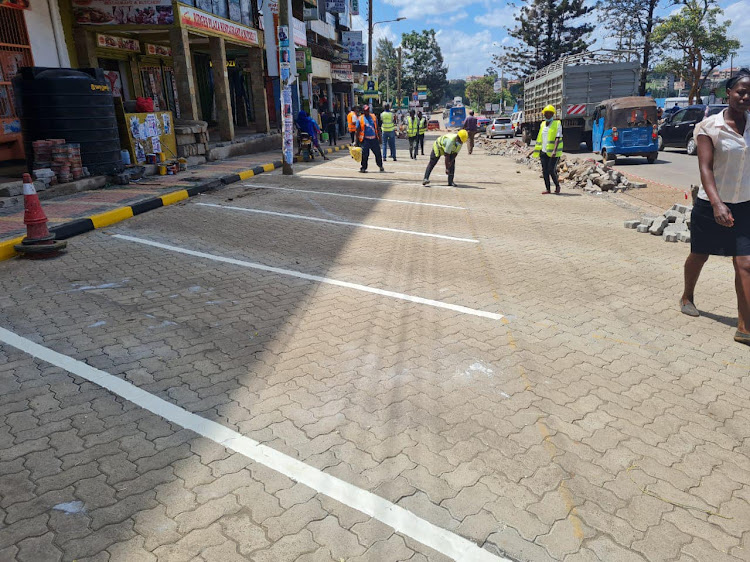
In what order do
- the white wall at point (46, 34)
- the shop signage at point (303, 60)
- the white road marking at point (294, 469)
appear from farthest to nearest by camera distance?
the shop signage at point (303, 60) < the white wall at point (46, 34) < the white road marking at point (294, 469)

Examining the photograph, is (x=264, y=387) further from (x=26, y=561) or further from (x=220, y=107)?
(x=220, y=107)

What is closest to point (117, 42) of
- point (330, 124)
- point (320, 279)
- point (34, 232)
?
point (330, 124)

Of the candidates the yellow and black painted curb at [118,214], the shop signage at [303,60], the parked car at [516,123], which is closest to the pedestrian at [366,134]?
the yellow and black painted curb at [118,214]

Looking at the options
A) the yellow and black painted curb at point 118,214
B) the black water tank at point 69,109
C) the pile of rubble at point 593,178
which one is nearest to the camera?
the yellow and black painted curb at point 118,214

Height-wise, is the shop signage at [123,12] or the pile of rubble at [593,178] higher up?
the shop signage at [123,12]

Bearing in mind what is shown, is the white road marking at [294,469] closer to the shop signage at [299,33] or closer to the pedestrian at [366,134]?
the pedestrian at [366,134]

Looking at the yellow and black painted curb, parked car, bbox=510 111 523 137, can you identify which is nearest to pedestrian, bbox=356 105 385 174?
the yellow and black painted curb

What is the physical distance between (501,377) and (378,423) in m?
1.04

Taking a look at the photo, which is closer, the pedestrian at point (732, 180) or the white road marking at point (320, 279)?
the pedestrian at point (732, 180)

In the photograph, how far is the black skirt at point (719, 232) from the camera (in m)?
4.29

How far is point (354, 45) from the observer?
148 ft

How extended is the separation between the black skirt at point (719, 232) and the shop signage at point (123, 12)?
14728 millimetres

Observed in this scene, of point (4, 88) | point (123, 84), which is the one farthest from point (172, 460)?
point (123, 84)

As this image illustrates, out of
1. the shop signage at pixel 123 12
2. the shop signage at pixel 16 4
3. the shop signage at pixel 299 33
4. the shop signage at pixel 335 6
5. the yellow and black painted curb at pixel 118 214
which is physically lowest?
the yellow and black painted curb at pixel 118 214
